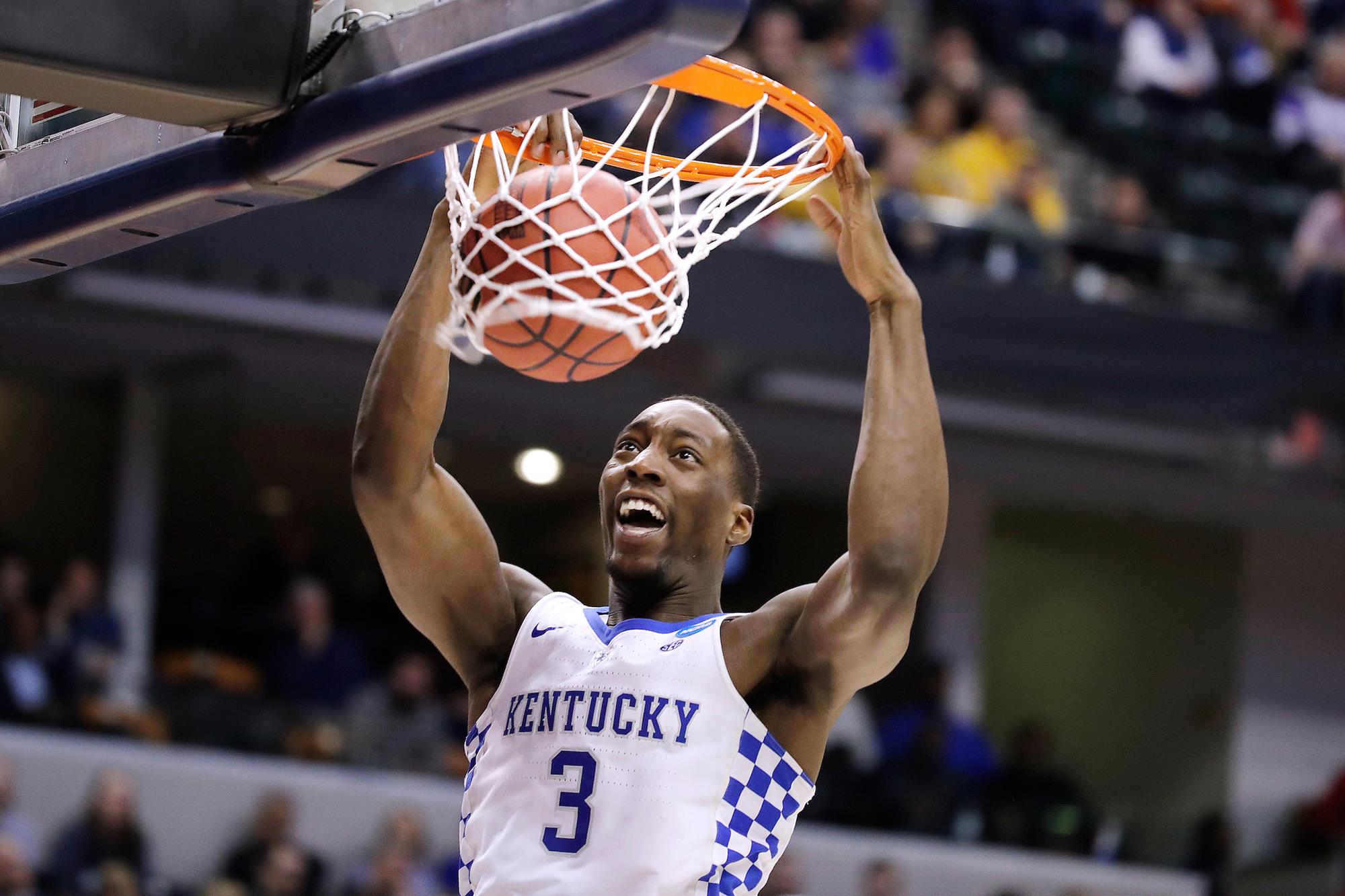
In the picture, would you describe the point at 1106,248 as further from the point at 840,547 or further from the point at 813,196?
the point at 813,196

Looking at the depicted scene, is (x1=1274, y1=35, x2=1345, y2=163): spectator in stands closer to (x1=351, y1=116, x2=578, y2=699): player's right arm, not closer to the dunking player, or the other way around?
the dunking player

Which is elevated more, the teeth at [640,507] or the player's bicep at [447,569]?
the teeth at [640,507]

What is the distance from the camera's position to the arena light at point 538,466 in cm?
1451

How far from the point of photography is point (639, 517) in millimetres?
3900

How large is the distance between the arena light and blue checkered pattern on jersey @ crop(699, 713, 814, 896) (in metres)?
10.5

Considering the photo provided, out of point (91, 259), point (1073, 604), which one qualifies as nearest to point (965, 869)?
point (1073, 604)

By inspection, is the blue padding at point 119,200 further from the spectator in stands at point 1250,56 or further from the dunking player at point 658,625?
the spectator in stands at point 1250,56

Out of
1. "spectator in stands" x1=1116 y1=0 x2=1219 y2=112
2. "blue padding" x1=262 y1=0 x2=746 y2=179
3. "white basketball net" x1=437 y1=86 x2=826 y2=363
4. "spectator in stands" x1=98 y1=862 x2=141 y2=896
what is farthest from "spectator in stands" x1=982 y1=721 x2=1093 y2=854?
"blue padding" x1=262 y1=0 x2=746 y2=179

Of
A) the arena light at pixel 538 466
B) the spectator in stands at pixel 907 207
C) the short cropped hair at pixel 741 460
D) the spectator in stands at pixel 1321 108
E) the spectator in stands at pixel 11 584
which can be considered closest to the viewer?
the short cropped hair at pixel 741 460

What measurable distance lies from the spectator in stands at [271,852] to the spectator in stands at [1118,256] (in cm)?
579

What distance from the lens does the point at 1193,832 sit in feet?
42.7

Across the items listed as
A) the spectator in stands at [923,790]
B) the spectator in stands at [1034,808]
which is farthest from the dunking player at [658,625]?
Result: the spectator in stands at [1034,808]

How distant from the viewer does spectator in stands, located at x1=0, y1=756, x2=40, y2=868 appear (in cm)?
906

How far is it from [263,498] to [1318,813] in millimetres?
9110
